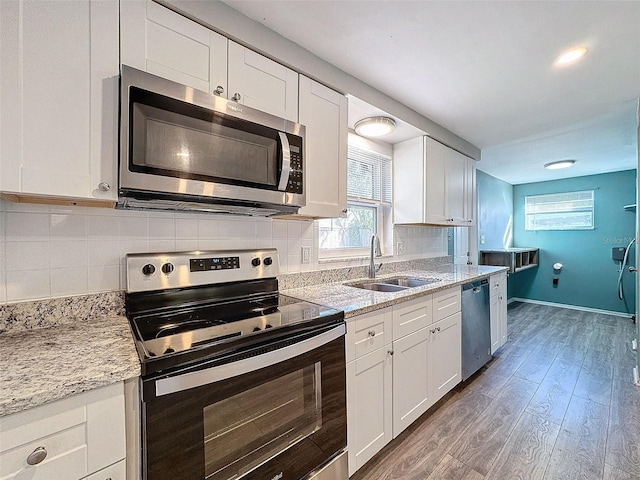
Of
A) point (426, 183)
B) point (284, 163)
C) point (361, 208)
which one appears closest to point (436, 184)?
point (426, 183)

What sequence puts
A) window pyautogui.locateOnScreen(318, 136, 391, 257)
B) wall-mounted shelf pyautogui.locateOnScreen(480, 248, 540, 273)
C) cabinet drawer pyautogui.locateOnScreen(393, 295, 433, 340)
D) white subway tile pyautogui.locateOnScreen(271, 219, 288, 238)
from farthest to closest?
wall-mounted shelf pyautogui.locateOnScreen(480, 248, 540, 273) → window pyautogui.locateOnScreen(318, 136, 391, 257) → white subway tile pyautogui.locateOnScreen(271, 219, 288, 238) → cabinet drawer pyautogui.locateOnScreen(393, 295, 433, 340)

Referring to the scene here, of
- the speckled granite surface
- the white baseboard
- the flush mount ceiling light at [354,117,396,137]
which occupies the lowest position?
the white baseboard

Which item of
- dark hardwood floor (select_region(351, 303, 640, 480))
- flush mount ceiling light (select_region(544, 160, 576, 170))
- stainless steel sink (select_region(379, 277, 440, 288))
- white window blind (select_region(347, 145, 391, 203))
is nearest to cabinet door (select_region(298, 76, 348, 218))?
white window blind (select_region(347, 145, 391, 203))

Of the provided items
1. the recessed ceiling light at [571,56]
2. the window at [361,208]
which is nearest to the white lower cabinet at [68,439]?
the window at [361,208]

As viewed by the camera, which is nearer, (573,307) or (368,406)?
(368,406)

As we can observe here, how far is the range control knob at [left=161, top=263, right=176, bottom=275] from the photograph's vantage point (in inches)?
51.6

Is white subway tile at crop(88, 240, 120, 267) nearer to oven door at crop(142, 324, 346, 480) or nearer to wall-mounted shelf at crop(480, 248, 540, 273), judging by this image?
oven door at crop(142, 324, 346, 480)

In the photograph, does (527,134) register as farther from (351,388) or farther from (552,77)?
(351,388)

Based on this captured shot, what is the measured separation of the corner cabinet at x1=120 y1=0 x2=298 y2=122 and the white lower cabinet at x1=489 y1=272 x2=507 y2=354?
253cm

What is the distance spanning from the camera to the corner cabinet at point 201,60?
3.59ft

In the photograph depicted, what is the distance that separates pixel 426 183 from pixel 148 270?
225 centimetres

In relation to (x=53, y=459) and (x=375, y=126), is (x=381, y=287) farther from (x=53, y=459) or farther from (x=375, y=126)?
(x=53, y=459)

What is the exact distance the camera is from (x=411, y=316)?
5.79ft

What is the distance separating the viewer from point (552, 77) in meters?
1.92
